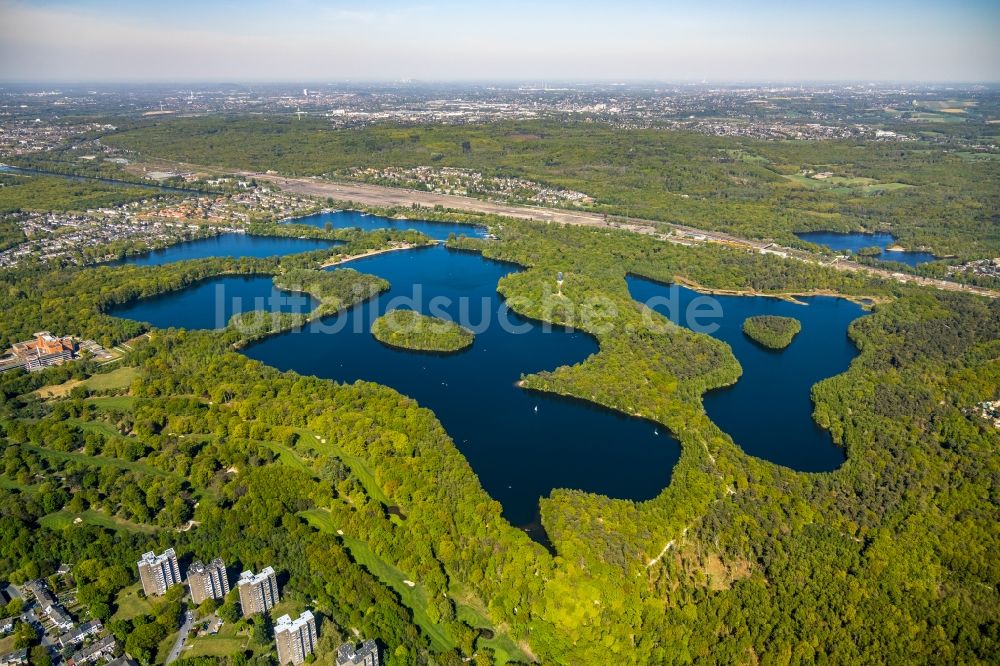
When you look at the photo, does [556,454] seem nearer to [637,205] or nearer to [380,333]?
[380,333]

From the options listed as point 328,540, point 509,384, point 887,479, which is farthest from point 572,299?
point 328,540

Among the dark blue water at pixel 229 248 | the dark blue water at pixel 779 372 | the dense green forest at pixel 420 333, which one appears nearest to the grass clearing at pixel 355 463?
the dense green forest at pixel 420 333

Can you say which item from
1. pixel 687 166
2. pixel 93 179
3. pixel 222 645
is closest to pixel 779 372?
pixel 222 645

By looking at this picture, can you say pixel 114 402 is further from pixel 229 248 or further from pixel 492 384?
pixel 229 248

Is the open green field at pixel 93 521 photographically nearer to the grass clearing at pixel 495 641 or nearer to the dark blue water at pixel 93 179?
the grass clearing at pixel 495 641

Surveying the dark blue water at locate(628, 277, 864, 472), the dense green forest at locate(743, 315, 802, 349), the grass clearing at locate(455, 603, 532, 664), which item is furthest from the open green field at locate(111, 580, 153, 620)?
the dense green forest at locate(743, 315, 802, 349)

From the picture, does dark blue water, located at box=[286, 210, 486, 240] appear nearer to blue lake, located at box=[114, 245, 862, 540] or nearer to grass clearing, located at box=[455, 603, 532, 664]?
blue lake, located at box=[114, 245, 862, 540]
